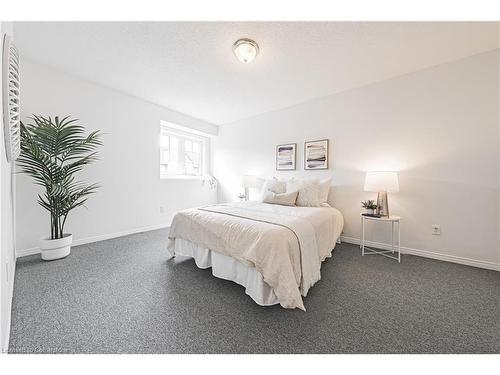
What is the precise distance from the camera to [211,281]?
1.77 meters

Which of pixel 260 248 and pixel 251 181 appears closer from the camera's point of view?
pixel 260 248

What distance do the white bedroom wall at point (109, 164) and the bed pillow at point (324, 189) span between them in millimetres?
2903

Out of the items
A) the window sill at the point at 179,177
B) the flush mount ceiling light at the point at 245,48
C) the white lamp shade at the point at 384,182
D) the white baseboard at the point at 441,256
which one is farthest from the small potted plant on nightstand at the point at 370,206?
the window sill at the point at 179,177

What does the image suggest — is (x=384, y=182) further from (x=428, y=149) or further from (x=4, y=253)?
(x=4, y=253)

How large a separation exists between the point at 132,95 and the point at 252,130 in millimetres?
2277

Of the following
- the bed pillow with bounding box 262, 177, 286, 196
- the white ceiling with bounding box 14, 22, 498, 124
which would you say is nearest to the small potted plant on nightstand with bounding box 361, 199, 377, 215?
the bed pillow with bounding box 262, 177, 286, 196

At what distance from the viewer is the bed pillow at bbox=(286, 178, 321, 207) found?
9.02 feet

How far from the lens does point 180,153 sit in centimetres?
434

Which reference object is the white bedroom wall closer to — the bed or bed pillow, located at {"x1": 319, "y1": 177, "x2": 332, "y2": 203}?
the bed

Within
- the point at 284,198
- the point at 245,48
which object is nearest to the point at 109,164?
the point at 245,48

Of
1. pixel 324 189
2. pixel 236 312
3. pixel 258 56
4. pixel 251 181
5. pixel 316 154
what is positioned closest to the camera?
pixel 236 312

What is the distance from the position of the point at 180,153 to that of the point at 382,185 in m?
3.94
